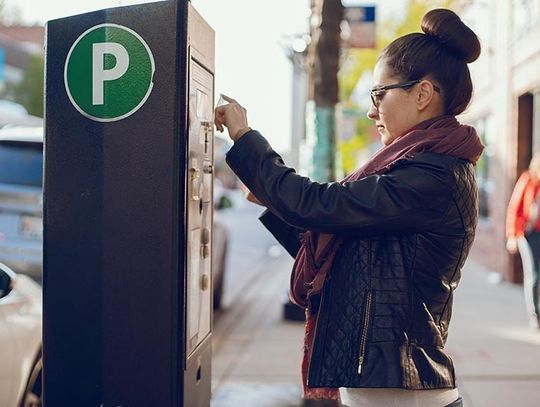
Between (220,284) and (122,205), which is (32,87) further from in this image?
(122,205)

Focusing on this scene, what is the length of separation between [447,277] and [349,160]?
25078 millimetres

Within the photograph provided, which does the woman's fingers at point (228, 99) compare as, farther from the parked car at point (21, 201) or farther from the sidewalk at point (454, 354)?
the parked car at point (21, 201)

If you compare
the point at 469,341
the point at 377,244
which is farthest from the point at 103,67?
the point at 469,341

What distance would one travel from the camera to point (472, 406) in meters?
5.35

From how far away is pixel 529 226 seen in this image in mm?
8008

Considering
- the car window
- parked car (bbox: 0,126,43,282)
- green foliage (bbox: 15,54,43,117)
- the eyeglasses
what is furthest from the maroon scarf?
green foliage (bbox: 15,54,43,117)

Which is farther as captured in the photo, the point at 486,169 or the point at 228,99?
the point at 486,169

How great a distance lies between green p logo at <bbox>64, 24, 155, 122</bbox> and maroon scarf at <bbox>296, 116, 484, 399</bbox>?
67cm

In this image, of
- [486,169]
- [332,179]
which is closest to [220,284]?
[332,179]

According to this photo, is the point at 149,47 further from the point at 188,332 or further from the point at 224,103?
the point at 188,332

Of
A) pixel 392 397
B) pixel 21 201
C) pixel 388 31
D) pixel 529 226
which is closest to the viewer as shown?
pixel 392 397

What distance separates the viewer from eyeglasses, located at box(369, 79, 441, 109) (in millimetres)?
2148

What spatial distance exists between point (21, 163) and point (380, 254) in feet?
18.3

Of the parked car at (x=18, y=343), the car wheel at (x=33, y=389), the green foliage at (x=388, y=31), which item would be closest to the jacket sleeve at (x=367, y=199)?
the parked car at (x=18, y=343)
